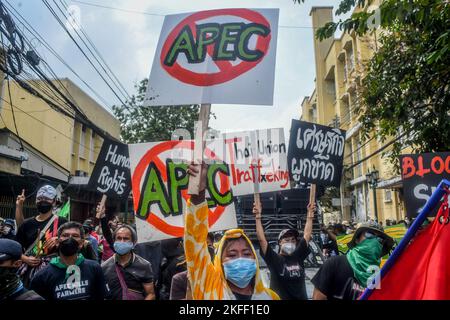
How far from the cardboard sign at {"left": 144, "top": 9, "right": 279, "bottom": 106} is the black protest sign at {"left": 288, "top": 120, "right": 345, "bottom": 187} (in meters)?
1.71

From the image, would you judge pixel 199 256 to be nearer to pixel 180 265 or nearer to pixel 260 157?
pixel 180 265

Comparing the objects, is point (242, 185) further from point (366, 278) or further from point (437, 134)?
point (437, 134)

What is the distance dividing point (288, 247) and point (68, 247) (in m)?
2.16

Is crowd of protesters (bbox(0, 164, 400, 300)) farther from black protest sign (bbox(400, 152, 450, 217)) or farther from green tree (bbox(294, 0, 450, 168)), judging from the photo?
green tree (bbox(294, 0, 450, 168))

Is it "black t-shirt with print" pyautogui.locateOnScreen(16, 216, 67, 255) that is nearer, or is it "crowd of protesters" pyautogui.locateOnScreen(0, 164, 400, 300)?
"crowd of protesters" pyautogui.locateOnScreen(0, 164, 400, 300)

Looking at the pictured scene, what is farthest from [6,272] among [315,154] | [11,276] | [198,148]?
[315,154]

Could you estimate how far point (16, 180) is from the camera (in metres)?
11.4

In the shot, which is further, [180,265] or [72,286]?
[180,265]

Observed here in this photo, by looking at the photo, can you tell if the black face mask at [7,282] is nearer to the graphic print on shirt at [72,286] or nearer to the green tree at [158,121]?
the graphic print on shirt at [72,286]

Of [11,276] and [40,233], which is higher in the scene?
[40,233]

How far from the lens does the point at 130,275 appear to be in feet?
11.0

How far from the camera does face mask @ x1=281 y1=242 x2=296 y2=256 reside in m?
4.02

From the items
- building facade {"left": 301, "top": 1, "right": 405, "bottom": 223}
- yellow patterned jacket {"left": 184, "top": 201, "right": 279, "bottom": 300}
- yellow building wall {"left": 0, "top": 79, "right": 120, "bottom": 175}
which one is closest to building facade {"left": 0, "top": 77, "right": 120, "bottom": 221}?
yellow building wall {"left": 0, "top": 79, "right": 120, "bottom": 175}
